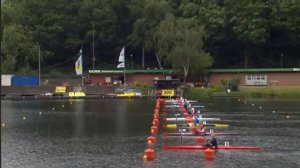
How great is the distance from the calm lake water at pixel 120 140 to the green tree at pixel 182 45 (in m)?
34.8

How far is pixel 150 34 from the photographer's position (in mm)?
98125

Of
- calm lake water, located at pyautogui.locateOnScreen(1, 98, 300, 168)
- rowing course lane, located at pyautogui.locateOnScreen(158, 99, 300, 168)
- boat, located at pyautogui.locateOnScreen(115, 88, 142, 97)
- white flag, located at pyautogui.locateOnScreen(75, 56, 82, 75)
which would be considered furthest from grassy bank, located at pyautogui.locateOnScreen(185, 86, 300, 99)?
calm lake water, located at pyautogui.locateOnScreen(1, 98, 300, 168)

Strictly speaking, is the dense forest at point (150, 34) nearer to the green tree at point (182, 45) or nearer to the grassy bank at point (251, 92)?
the green tree at point (182, 45)

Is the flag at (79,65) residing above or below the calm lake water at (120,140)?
above

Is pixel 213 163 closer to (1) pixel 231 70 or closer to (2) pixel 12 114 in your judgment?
(2) pixel 12 114

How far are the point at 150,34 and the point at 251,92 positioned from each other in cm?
2296

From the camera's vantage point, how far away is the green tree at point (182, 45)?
298 ft

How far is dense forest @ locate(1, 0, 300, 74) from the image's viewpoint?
309 ft

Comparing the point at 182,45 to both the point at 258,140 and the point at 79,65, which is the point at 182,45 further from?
the point at 258,140

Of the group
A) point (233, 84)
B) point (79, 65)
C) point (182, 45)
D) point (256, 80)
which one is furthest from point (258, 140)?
point (79, 65)

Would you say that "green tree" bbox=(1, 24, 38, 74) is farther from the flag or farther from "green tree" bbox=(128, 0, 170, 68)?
"green tree" bbox=(128, 0, 170, 68)

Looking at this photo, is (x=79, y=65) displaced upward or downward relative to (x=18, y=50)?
downward

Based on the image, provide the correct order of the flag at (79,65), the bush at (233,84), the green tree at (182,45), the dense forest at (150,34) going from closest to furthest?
1. the bush at (233,84)
2. the green tree at (182,45)
3. the flag at (79,65)
4. the dense forest at (150,34)

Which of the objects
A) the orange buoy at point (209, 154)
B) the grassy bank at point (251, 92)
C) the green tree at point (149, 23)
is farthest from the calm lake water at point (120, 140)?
the green tree at point (149, 23)
